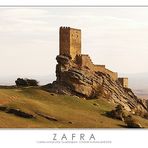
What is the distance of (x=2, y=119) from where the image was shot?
6450cm

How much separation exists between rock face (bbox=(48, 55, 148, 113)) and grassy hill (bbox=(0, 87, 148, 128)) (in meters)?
2.23

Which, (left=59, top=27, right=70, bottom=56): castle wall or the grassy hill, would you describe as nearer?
the grassy hill

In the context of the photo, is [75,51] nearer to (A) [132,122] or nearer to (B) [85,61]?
(B) [85,61]

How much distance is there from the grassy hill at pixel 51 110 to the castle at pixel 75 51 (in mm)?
3372

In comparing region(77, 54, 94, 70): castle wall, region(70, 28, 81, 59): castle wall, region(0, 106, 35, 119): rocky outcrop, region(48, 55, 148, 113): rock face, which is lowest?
region(0, 106, 35, 119): rocky outcrop

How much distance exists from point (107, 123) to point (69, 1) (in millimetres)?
10988

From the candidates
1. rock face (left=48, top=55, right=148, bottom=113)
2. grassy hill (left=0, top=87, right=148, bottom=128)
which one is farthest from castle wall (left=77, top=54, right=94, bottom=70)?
grassy hill (left=0, top=87, right=148, bottom=128)

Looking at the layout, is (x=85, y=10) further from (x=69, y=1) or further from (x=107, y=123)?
(x=107, y=123)

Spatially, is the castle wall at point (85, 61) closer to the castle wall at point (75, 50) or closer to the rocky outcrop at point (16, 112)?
the castle wall at point (75, 50)

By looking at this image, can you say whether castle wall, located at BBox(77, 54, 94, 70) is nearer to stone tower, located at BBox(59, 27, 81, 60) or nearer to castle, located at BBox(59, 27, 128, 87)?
castle, located at BBox(59, 27, 128, 87)

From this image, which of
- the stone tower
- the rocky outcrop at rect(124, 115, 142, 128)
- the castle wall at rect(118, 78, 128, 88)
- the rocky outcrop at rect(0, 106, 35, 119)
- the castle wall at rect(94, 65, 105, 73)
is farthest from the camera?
the castle wall at rect(118, 78, 128, 88)

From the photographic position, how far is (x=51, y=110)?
6694 centimetres

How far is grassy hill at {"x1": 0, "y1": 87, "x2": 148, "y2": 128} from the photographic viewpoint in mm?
64312
